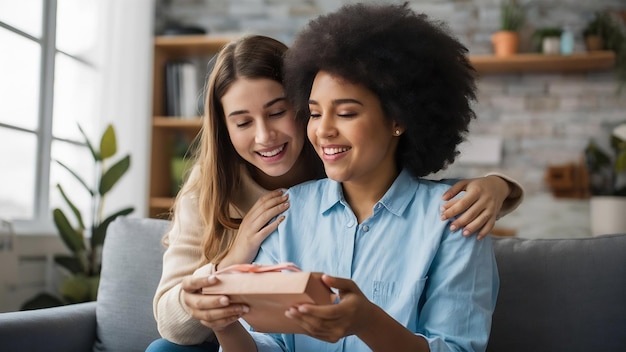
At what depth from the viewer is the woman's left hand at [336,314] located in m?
1.15

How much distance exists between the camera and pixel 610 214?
13.1 ft

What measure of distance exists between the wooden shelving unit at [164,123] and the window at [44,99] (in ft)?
1.52

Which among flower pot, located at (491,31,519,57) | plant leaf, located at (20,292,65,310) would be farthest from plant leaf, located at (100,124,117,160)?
flower pot, located at (491,31,519,57)

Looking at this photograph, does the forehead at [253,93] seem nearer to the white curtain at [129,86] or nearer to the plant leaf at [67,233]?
the plant leaf at [67,233]

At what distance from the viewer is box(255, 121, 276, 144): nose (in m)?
1.79

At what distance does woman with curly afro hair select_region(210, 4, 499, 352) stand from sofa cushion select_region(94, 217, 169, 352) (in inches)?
26.7

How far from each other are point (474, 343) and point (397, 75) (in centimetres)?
54

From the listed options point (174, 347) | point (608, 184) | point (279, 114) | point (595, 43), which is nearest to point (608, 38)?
point (595, 43)

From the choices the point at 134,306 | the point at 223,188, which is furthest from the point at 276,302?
the point at 134,306

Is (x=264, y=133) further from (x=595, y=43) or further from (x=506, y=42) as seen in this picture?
(x=595, y=43)

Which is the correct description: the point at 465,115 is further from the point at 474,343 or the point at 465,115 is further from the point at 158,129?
the point at 158,129

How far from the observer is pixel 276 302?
45.5 inches

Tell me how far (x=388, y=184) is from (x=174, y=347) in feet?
2.09

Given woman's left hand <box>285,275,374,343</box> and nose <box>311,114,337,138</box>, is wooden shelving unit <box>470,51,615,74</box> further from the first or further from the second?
woman's left hand <box>285,275,374,343</box>
